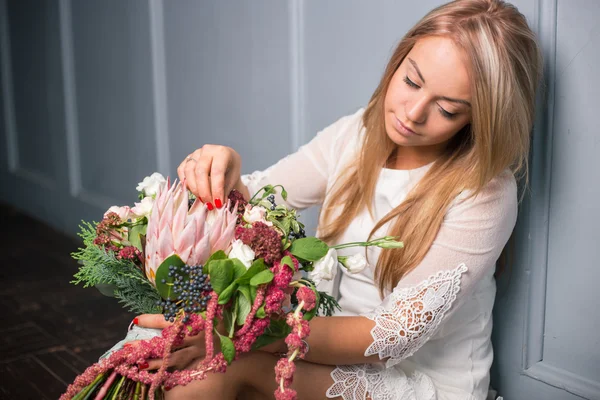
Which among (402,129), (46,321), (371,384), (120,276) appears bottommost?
(46,321)

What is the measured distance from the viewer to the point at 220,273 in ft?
3.95

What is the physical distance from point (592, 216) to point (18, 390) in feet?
6.47

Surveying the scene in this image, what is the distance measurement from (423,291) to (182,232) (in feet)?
2.07

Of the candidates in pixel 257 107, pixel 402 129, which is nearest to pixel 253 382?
A: pixel 402 129

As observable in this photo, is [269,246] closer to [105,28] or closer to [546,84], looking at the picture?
[546,84]

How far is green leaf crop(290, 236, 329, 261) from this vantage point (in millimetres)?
1321

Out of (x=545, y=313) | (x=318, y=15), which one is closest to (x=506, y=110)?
(x=545, y=313)

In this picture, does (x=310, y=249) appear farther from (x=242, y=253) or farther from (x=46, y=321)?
(x=46, y=321)

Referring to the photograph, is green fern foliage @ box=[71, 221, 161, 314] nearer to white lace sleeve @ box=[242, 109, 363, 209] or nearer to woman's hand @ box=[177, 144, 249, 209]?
woman's hand @ box=[177, 144, 249, 209]

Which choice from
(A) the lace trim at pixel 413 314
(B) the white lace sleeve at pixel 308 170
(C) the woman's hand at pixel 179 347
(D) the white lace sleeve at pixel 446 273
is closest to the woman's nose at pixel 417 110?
(D) the white lace sleeve at pixel 446 273

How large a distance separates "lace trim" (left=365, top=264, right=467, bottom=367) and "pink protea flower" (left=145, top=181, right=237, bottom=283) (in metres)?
0.48

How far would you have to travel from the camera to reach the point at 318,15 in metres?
2.45

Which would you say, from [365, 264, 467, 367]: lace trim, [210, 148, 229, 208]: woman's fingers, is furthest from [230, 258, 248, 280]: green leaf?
[365, 264, 467, 367]: lace trim

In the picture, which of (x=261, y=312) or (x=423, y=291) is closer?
(x=261, y=312)
